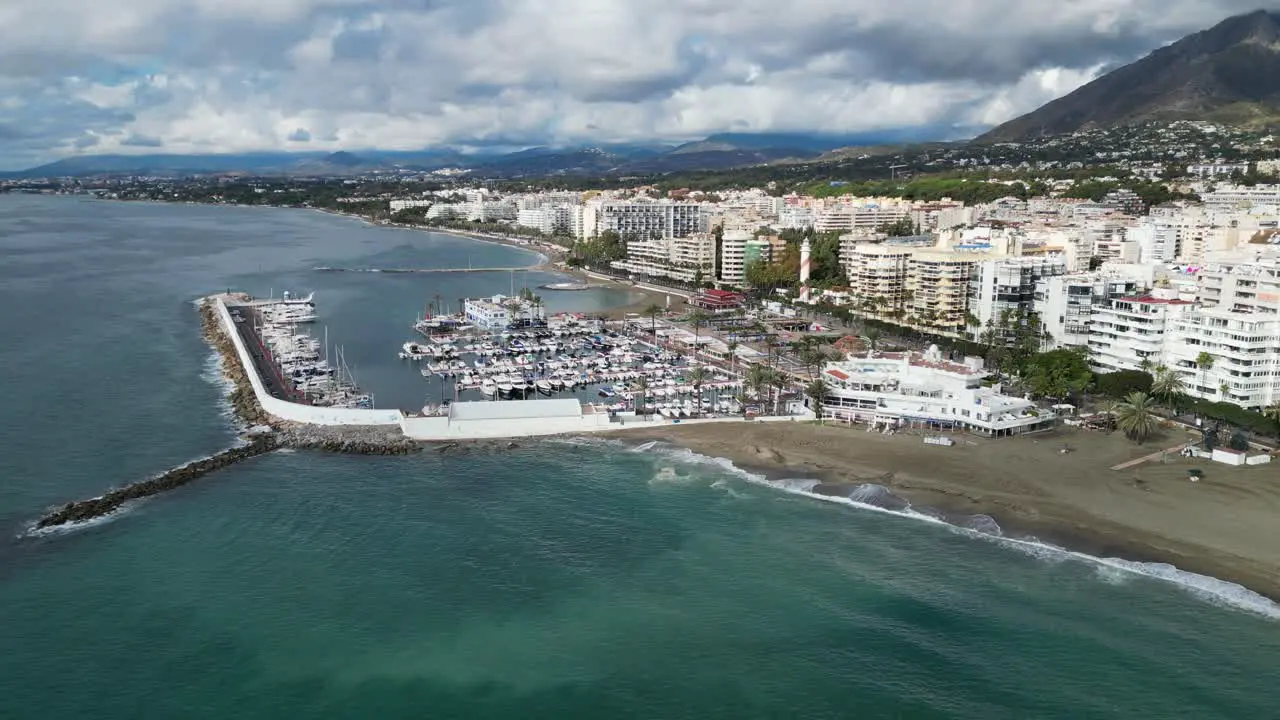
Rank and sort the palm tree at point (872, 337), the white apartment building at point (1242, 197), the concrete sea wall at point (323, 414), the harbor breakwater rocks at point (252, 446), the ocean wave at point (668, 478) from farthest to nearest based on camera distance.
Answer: the white apartment building at point (1242, 197) → the palm tree at point (872, 337) → the concrete sea wall at point (323, 414) → the ocean wave at point (668, 478) → the harbor breakwater rocks at point (252, 446)

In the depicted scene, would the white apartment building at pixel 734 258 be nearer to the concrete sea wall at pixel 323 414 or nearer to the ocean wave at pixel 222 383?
the ocean wave at pixel 222 383

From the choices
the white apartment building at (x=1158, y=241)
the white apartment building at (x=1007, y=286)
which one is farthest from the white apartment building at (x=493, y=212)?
the white apartment building at (x=1007, y=286)

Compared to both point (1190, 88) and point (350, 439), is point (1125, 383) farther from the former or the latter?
point (1190, 88)

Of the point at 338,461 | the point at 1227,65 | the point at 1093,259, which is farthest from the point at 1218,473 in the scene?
the point at 1227,65

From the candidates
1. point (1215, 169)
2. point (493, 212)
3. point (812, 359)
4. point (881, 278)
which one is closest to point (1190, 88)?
point (1215, 169)

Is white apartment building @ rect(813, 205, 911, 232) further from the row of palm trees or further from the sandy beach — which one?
the sandy beach

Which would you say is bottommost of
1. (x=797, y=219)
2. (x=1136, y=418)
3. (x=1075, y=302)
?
(x=1136, y=418)
